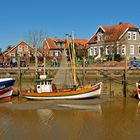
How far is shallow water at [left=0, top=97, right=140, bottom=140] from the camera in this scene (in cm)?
1633

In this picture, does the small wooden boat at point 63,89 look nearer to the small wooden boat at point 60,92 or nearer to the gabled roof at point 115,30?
the small wooden boat at point 60,92

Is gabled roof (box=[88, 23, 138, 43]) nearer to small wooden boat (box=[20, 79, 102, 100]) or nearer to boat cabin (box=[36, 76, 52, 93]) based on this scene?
small wooden boat (box=[20, 79, 102, 100])

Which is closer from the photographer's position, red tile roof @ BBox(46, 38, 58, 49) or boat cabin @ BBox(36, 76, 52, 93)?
boat cabin @ BBox(36, 76, 52, 93)

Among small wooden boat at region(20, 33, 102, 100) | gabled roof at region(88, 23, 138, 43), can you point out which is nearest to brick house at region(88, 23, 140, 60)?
gabled roof at region(88, 23, 138, 43)

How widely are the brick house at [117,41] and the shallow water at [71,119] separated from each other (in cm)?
3874

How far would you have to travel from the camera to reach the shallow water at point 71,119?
1633cm

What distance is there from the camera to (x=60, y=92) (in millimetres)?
26172

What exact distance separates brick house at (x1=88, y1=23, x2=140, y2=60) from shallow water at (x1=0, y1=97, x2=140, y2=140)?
38743 mm

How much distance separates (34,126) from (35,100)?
849 centimetres

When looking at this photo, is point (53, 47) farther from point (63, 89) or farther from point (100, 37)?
point (63, 89)

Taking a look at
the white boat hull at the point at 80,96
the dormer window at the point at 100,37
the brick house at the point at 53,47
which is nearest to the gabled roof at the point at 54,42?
the brick house at the point at 53,47

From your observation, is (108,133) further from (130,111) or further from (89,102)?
(89,102)

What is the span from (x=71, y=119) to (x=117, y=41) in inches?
1813

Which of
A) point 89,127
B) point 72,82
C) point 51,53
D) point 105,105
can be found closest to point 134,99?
point 105,105
